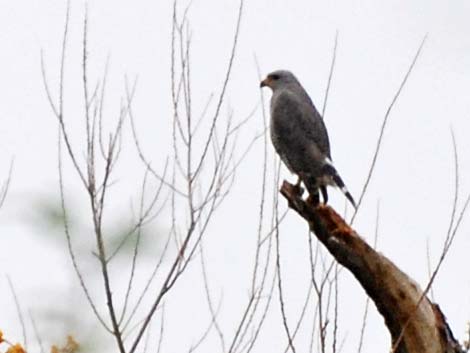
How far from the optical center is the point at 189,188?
466 centimetres

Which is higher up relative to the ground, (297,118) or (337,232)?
(297,118)

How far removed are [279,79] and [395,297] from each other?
268 centimetres

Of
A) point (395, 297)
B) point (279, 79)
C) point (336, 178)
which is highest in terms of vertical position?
point (279, 79)

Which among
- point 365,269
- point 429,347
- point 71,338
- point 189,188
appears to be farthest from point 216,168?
point 71,338

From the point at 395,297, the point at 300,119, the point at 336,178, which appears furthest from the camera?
the point at 300,119

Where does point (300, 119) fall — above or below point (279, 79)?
below

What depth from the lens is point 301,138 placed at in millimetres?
6281

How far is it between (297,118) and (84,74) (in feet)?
7.31

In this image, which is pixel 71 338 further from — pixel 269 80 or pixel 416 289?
pixel 269 80

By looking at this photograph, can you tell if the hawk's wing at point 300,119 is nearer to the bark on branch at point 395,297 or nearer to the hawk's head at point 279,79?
the hawk's head at point 279,79

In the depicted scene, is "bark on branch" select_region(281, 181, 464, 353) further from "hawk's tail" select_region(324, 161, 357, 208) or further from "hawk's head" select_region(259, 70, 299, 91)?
"hawk's head" select_region(259, 70, 299, 91)

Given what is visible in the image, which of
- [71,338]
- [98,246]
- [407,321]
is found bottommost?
[71,338]

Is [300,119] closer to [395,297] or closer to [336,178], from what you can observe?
[336,178]

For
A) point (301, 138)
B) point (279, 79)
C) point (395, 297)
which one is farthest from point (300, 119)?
point (395, 297)
